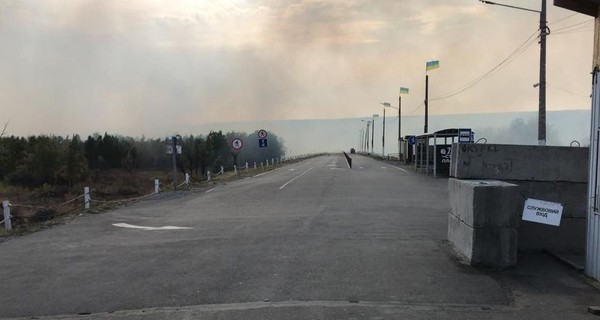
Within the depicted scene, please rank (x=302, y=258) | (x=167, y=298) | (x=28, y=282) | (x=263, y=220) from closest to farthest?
1. (x=167, y=298)
2. (x=28, y=282)
3. (x=302, y=258)
4. (x=263, y=220)

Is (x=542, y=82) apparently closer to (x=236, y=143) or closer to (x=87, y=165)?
(x=236, y=143)

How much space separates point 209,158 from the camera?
407 ft

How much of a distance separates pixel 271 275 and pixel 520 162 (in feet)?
14.5

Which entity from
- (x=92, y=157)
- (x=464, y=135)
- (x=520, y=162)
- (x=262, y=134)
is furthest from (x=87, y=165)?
(x=520, y=162)

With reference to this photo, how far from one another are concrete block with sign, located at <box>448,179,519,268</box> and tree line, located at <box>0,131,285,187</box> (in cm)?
7294

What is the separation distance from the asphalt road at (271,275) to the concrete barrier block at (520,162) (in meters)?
1.34

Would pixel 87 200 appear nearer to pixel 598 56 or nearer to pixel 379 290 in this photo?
pixel 379 290

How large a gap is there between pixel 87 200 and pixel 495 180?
13333 millimetres

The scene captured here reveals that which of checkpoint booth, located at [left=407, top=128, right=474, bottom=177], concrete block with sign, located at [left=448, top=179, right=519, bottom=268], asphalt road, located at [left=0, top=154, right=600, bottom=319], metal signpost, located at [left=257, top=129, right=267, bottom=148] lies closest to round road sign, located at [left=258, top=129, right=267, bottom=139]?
metal signpost, located at [left=257, top=129, right=267, bottom=148]

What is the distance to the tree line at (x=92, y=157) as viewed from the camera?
103 metres

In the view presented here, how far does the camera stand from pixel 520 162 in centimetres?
854

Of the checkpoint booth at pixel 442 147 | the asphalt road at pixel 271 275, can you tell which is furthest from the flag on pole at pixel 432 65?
the asphalt road at pixel 271 275

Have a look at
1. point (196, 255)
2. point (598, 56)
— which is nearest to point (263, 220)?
point (196, 255)

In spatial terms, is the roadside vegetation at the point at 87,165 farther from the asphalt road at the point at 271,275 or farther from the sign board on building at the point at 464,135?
the asphalt road at the point at 271,275
